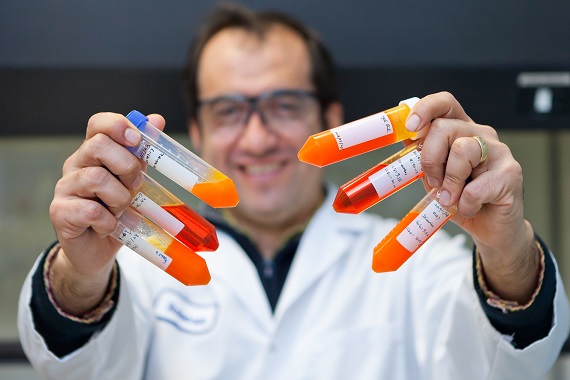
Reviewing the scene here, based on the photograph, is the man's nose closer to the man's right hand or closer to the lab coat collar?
the lab coat collar

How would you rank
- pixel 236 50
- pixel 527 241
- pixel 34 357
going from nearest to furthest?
pixel 527 241 < pixel 34 357 < pixel 236 50

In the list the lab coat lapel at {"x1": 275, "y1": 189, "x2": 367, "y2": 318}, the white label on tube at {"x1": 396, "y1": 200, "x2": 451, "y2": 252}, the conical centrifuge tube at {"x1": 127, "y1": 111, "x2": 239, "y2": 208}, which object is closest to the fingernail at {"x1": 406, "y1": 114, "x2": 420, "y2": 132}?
the white label on tube at {"x1": 396, "y1": 200, "x2": 451, "y2": 252}

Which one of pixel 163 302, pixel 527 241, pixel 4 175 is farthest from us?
pixel 4 175

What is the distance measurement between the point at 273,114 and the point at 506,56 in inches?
21.2

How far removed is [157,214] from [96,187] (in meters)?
0.09

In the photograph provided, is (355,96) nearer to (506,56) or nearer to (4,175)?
(506,56)

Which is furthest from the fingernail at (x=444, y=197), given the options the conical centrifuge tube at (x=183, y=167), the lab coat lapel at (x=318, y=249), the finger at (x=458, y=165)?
the lab coat lapel at (x=318, y=249)

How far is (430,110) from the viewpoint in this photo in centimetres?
89

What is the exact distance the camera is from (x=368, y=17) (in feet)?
5.05

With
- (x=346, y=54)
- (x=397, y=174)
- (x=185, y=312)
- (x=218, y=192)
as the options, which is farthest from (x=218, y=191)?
(x=346, y=54)

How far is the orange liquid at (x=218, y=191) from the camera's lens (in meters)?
0.84

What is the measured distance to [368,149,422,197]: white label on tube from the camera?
88 centimetres

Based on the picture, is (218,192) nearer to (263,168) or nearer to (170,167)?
(170,167)

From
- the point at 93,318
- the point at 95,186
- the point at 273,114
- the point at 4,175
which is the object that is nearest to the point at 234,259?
the point at 273,114
